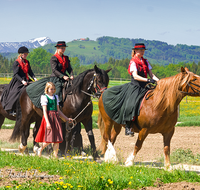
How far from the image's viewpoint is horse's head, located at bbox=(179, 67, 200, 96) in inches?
239

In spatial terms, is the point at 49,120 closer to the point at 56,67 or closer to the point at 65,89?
the point at 65,89

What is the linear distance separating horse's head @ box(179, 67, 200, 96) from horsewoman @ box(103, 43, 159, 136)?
699 mm

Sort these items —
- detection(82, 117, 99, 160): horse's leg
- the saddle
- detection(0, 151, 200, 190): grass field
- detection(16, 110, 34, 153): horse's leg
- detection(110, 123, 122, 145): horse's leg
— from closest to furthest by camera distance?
detection(0, 151, 200, 190): grass field
detection(110, 123, 122, 145): horse's leg
detection(82, 117, 99, 160): horse's leg
the saddle
detection(16, 110, 34, 153): horse's leg

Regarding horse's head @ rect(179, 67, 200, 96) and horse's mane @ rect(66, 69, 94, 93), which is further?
horse's mane @ rect(66, 69, 94, 93)

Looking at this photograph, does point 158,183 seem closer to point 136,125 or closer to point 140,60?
point 136,125

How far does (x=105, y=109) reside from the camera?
7.64 meters

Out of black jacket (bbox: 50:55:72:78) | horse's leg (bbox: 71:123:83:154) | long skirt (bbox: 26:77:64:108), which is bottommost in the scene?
horse's leg (bbox: 71:123:83:154)

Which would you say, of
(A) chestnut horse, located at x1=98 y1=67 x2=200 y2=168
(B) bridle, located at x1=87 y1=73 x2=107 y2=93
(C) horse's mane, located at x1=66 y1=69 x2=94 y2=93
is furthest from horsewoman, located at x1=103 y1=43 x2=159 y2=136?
(C) horse's mane, located at x1=66 y1=69 x2=94 y2=93

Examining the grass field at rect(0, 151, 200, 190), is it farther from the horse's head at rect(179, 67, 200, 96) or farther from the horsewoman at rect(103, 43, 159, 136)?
the horse's head at rect(179, 67, 200, 96)

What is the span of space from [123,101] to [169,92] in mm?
1279

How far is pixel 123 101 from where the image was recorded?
23.7ft

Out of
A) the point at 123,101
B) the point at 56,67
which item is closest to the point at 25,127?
the point at 56,67

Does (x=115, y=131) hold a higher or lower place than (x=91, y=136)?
higher

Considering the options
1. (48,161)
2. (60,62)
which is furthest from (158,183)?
(60,62)
